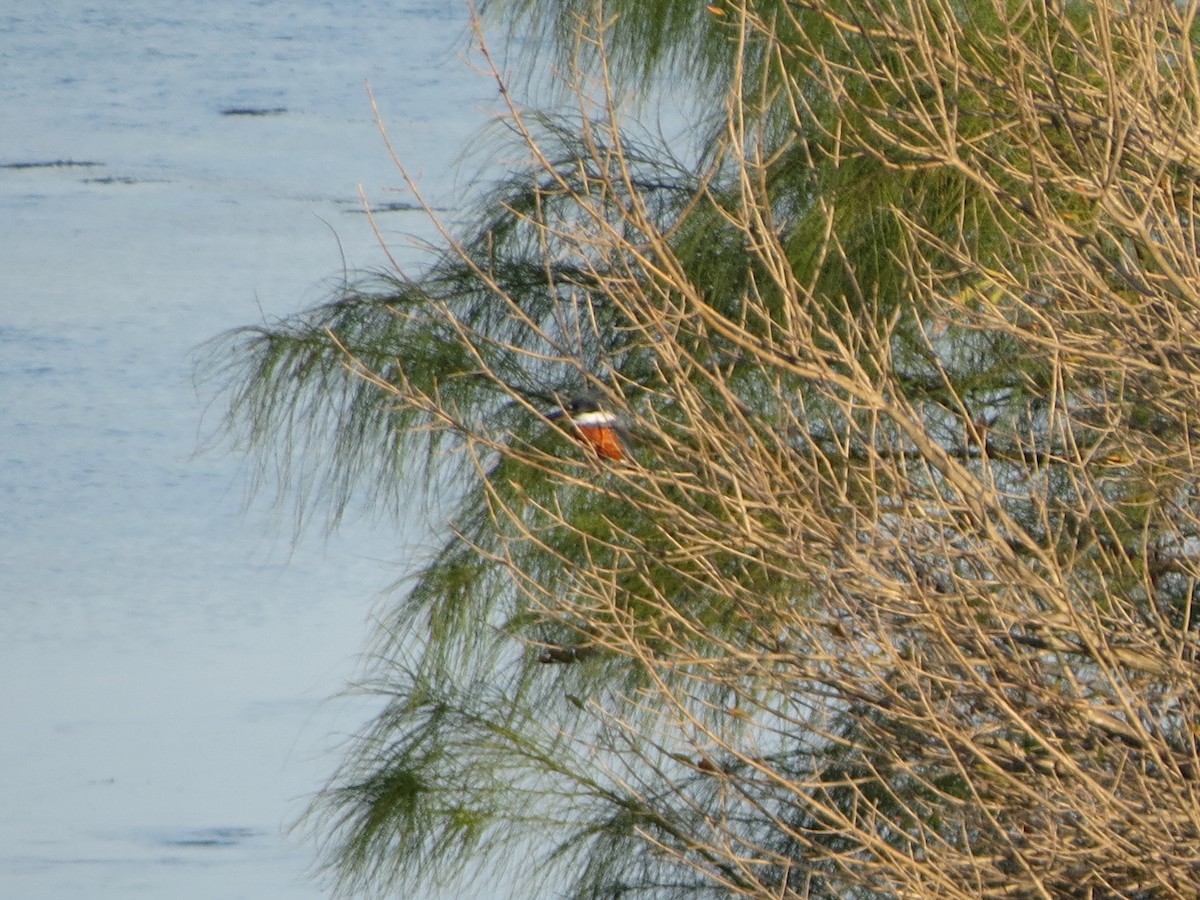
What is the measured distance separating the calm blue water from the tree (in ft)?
8.11

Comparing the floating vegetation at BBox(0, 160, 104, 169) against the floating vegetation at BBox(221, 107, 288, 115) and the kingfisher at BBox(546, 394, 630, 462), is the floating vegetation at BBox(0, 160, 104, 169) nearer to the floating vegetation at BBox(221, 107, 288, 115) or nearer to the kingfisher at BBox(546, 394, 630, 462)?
the floating vegetation at BBox(221, 107, 288, 115)

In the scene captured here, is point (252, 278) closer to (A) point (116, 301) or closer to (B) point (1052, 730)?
(A) point (116, 301)

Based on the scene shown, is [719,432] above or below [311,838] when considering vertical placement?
above

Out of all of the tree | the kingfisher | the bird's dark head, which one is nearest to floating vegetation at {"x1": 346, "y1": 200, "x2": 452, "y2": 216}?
the tree

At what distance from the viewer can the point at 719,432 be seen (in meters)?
2.00

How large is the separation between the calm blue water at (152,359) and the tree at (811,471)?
2473 millimetres

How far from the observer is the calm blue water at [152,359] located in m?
5.88

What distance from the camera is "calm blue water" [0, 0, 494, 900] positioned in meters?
5.88

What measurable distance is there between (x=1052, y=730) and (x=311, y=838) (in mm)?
1759

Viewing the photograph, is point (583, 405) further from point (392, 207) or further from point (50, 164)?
point (50, 164)

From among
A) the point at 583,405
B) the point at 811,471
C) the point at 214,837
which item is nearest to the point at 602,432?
the point at 583,405

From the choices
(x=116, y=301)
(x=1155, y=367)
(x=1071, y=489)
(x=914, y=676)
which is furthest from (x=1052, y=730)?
(x=116, y=301)

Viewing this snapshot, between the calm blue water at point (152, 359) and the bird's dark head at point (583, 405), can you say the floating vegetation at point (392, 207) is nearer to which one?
the calm blue water at point (152, 359)

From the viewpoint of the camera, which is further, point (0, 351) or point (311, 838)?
point (0, 351)
